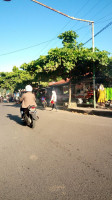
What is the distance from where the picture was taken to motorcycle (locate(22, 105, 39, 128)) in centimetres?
675

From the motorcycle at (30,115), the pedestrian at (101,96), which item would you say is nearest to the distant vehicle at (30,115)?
the motorcycle at (30,115)

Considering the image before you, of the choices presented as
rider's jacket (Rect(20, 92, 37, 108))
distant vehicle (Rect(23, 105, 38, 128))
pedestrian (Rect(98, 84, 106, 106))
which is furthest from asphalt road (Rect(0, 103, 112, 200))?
pedestrian (Rect(98, 84, 106, 106))

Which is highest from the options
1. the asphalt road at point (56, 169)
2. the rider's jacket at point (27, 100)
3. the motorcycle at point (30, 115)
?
the rider's jacket at point (27, 100)

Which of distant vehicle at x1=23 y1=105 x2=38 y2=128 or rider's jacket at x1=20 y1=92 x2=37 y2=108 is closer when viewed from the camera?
distant vehicle at x1=23 y1=105 x2=38 y2=128

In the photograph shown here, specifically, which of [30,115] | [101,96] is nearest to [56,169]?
[30,115]

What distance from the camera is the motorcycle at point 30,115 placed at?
6.75 m

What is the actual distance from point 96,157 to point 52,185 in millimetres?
1390

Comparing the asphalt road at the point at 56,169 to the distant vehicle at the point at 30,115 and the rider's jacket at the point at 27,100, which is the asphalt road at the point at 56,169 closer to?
the distant vehicle at the point at 30,115

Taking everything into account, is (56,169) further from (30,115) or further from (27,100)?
(27,100)

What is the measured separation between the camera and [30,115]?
689 cm

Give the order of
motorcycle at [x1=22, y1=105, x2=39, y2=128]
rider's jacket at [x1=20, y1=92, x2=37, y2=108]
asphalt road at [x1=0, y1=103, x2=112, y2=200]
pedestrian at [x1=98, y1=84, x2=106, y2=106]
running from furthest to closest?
pedestrian at [x1=98, y1=84, x2=106, y2=106] → rider's jacket at [x1=20, y1=92, x2=37, y2=108] → motorcycle at [x1=22, y1=105, x2=39, y2=128] → asphalt road at [x1=0, y1=103, x2=112, y2=200]

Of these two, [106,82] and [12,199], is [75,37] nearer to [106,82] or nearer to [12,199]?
[106,82]

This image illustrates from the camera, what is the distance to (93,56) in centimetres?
1350

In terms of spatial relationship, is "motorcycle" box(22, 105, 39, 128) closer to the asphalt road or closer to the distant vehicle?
the distant vehicle
